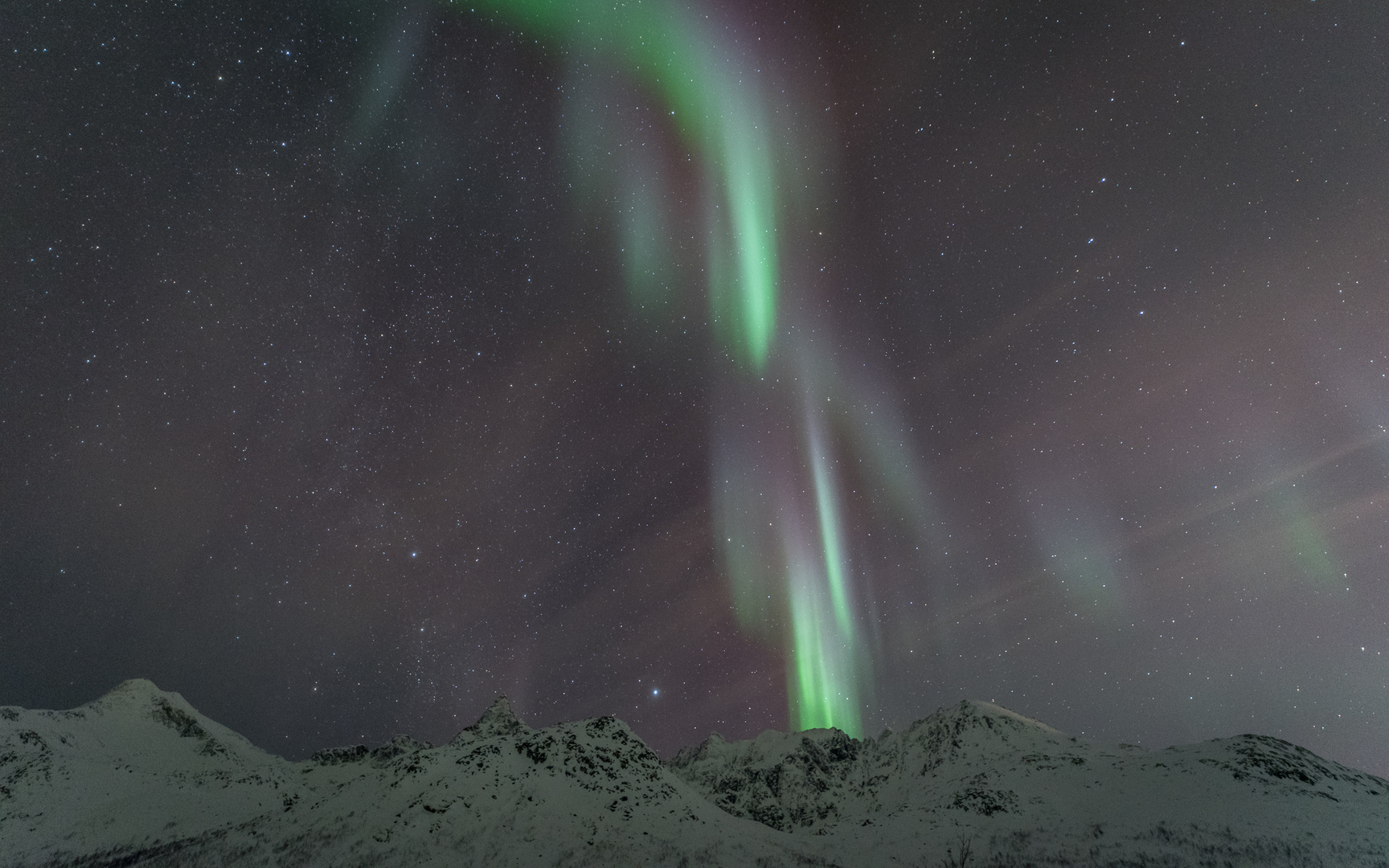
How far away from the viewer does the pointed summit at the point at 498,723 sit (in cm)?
12988

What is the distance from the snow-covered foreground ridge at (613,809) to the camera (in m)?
83.9

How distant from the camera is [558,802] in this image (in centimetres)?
10062

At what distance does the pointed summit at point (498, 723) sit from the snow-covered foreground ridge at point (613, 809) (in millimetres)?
970

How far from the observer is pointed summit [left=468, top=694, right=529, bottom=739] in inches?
5113

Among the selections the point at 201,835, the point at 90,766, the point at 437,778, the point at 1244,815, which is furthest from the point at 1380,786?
the point at 90,766

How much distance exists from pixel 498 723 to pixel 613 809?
49818mm

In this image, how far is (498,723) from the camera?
464 feet

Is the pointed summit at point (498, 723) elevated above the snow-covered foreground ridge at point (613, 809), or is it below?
above

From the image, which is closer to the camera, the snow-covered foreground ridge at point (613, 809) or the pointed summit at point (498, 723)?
the snow-covered foreground ridge at point (613, 809)

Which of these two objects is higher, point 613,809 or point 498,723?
point 498,723

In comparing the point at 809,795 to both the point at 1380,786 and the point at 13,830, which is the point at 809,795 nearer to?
the point at 1380,786

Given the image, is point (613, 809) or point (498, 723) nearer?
point (613, 809)

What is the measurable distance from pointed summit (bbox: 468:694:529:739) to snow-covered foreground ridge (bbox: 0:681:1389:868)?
0.97 meters

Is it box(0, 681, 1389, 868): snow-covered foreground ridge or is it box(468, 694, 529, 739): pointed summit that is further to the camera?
box(468, 694, 529, 739): pointed summit
